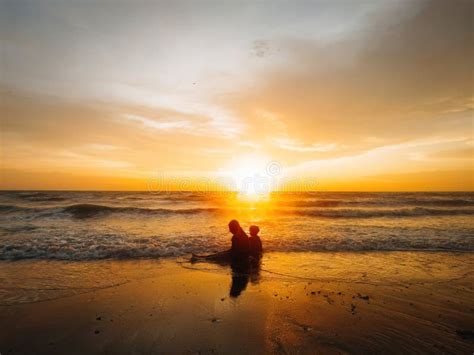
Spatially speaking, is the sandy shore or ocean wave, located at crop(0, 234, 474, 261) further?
ocean wave, located at crop(0, 234, 474, 261)

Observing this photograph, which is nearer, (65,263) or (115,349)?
(115,349)

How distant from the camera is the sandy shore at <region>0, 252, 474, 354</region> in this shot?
493 centimetres

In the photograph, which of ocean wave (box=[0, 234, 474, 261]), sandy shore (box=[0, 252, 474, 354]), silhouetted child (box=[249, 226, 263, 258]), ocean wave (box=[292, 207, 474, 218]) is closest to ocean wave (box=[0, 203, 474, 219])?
ocean wave (box=[292, 207, 474, 218])

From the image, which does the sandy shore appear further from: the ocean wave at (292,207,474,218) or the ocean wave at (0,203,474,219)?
the ocean wave at (292,207,474,218)

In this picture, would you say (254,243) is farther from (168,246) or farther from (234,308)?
(234,308)

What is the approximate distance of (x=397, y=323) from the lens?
18.8 ft

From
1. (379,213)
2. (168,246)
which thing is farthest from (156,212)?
(379,213)

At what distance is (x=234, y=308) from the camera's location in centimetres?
639

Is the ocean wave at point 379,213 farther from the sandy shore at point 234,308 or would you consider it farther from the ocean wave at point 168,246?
the sandy shore at point 234,308

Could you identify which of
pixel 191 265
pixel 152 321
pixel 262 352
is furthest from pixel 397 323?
pixel 191 265

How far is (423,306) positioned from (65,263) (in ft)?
37.2

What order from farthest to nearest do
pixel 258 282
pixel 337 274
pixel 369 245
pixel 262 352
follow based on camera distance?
pixel 369 245 → pixel 337 274 → pixel 258 282 → pixel 262 352

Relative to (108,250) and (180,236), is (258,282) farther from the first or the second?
(180,236)

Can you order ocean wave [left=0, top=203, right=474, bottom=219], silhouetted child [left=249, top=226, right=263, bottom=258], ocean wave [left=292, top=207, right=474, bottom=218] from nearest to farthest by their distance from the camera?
silhouetted child [left=249, top=226, right=263, bottom=258] → ocean wave [left=0, top=203, right=474, bottom=219] → ocean wave [left=292, top=207, right=474, bottom=218]
